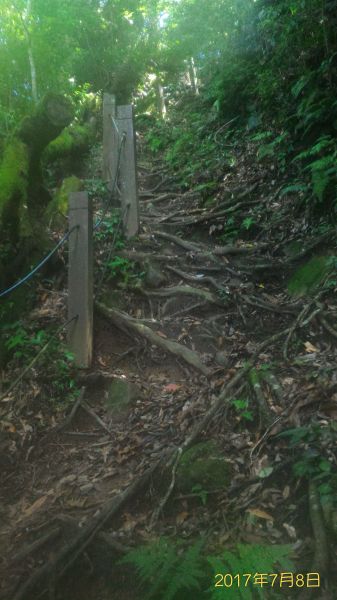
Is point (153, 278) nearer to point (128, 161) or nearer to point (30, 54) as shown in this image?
point (128, 161)

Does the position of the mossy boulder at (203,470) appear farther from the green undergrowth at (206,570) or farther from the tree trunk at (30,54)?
the tree trunk at (30,54)

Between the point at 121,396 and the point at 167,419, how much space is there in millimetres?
629

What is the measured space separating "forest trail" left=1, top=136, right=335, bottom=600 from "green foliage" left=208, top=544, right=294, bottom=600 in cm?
36

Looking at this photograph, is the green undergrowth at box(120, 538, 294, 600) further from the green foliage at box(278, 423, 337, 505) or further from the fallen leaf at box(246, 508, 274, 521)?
the green foliage at box(278, 423, 337, 505)

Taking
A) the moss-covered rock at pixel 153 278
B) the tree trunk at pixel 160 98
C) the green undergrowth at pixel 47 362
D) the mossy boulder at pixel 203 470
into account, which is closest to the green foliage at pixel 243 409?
the mossy boulder at pixel 203 470

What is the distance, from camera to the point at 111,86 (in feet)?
54.2

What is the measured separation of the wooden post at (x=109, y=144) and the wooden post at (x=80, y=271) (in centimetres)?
305

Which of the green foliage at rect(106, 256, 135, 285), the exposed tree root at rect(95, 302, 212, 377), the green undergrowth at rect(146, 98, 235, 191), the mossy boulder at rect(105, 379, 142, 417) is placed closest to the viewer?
the mossy boulder at rect(105, 379, 142, 417)

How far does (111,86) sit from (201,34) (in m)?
3.70

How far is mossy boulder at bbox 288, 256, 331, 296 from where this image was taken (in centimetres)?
520

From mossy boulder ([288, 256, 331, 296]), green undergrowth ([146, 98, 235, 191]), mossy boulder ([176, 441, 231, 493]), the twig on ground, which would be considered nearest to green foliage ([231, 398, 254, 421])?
mossy boulder ([176, 441, 231, 493])

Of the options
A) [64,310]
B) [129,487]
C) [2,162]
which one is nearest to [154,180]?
[2,162]

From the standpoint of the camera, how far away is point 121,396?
457 cm

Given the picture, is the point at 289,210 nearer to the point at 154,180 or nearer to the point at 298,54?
the point at 298,54
